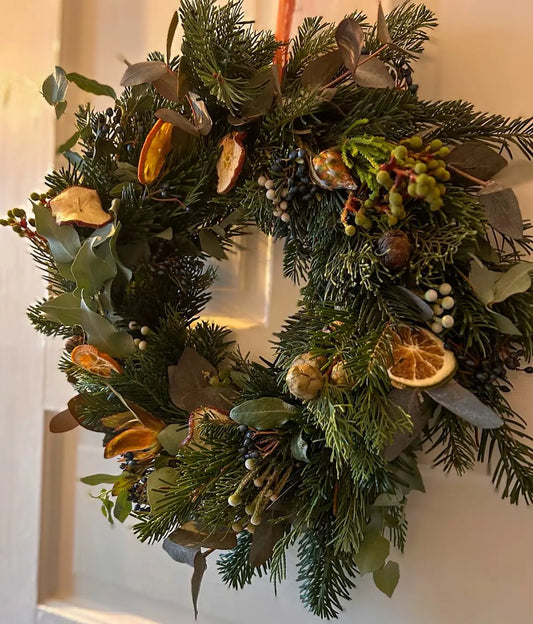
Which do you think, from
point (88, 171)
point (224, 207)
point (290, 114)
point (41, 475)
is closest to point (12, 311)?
point (41, 475)

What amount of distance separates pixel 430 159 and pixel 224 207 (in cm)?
28

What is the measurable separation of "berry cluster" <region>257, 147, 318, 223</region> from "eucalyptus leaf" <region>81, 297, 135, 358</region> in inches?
10.1

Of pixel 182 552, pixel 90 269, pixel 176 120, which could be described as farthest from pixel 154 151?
pixel 182 552

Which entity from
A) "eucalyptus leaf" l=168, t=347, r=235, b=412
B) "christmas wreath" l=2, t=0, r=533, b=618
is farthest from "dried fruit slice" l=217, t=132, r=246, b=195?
"eucalyptus leaf" l=168, t=347, r=235, b=412

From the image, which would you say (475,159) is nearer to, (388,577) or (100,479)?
(388,577)

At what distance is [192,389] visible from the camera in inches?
25.7

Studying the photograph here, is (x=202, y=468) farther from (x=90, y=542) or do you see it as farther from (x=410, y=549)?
(x=90, y=542)

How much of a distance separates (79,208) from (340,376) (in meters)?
0.38

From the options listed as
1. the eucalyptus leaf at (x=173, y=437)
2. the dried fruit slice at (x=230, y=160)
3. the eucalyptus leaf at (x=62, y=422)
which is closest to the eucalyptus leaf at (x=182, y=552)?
the eucalyptus leaf at (x=173, y=437)

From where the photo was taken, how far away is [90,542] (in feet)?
3.05

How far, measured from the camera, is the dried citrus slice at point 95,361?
0.68 m

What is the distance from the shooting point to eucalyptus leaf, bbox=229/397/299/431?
558 millimetres

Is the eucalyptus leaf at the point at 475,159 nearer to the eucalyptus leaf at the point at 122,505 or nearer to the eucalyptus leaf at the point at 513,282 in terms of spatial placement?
the eucalyptus leaf at the point at 513,282

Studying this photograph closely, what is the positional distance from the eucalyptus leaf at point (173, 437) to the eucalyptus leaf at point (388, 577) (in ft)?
0.93
